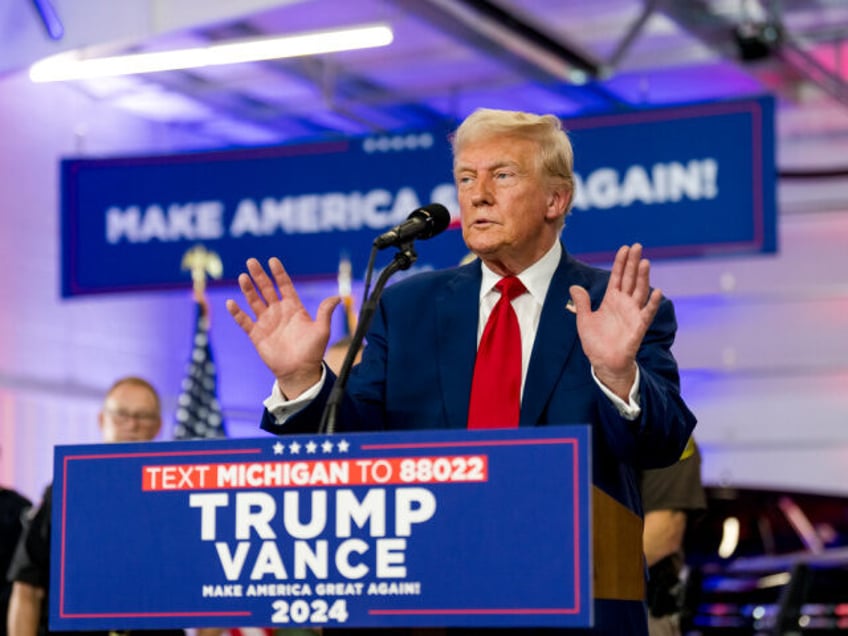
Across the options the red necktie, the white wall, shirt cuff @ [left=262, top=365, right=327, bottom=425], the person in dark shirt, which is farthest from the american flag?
shirt cuff @ [left=262, top=365, right=327, bottom=425]

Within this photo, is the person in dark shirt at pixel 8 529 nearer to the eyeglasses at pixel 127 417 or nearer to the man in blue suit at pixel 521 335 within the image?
the eyeglasses at pixel 127 417

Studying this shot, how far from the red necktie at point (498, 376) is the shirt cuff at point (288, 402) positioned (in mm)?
268

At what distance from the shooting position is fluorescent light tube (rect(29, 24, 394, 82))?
7090 mm

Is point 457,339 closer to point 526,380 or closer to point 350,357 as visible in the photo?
point 526,380

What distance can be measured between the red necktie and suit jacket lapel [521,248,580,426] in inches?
0.8

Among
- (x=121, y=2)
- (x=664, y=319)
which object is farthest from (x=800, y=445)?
(x=664, y=319)

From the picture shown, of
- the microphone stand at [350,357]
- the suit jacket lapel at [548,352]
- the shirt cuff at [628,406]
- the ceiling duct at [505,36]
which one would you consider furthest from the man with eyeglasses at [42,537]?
the ceiling duct at [505,36]

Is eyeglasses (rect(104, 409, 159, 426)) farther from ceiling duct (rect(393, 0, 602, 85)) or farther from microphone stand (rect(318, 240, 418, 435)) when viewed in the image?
ceiling duct (rect(393, 0, 602, 85))

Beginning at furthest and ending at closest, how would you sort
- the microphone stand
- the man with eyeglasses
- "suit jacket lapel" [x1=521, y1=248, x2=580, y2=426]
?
the man with eyeglasses
"suit jacket lapel" [x1=521, y1=248, x2=580, y2=426]
the microphone stand

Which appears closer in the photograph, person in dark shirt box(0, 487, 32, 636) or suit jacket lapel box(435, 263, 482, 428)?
suit jacket lapel box(435, 263, 482, 428)

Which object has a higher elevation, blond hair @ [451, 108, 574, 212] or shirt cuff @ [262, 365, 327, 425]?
blond hair @ [451, 108, 574, 212]

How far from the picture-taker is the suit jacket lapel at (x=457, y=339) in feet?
8.51

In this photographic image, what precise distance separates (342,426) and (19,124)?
29.8 feet

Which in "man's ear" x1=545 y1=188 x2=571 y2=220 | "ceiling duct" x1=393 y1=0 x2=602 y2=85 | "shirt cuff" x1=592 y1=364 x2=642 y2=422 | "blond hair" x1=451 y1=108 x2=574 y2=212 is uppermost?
"ceiling duct" x1=393 y1=0 x2=602 y2=85
